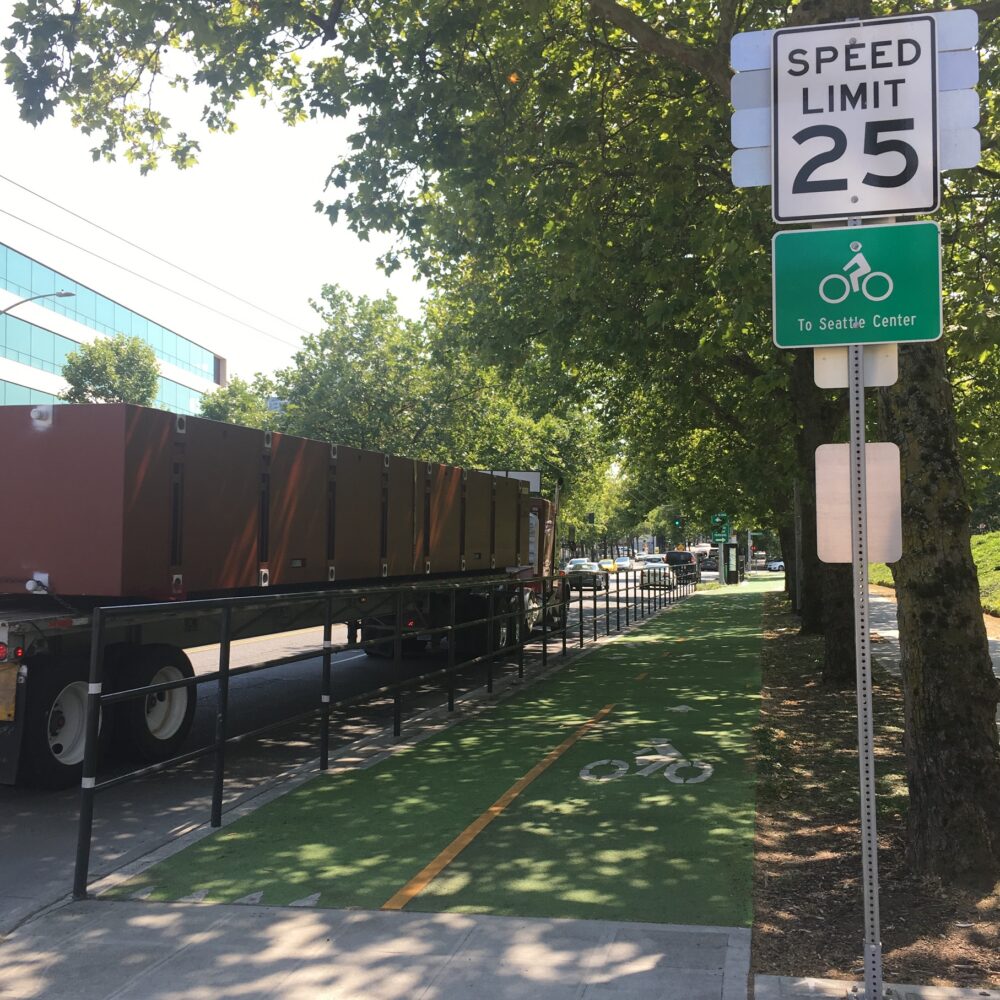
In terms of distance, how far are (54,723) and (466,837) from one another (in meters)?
3.34

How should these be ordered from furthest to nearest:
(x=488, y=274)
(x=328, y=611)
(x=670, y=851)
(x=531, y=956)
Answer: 1. (x=488, y=274)
2. (x=328, y=611)
3. (x=670, y=851)
4. (x=531, y=956)

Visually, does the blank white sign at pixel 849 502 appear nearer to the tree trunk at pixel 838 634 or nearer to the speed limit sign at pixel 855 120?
the speed limit sign at pixel 855 120

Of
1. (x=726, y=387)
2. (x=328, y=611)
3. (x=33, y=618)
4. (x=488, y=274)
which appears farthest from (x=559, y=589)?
(x=33, y=618)

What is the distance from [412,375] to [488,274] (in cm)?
1398

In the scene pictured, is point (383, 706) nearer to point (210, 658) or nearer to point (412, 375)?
point (210, 658)

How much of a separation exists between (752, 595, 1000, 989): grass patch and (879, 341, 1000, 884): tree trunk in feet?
1.04

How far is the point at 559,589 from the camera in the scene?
709 inches

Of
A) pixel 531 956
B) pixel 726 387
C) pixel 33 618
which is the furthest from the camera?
pixel 726 387

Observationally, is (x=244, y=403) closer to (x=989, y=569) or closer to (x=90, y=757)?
(x=989, y=569)

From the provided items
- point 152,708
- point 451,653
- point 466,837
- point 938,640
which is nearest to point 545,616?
point 451,653

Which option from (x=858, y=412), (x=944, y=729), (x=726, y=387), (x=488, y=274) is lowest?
(x=944, y=729)

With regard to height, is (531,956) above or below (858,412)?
below

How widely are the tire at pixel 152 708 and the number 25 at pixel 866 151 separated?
5.86 metres

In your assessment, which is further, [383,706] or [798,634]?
[798,634]
